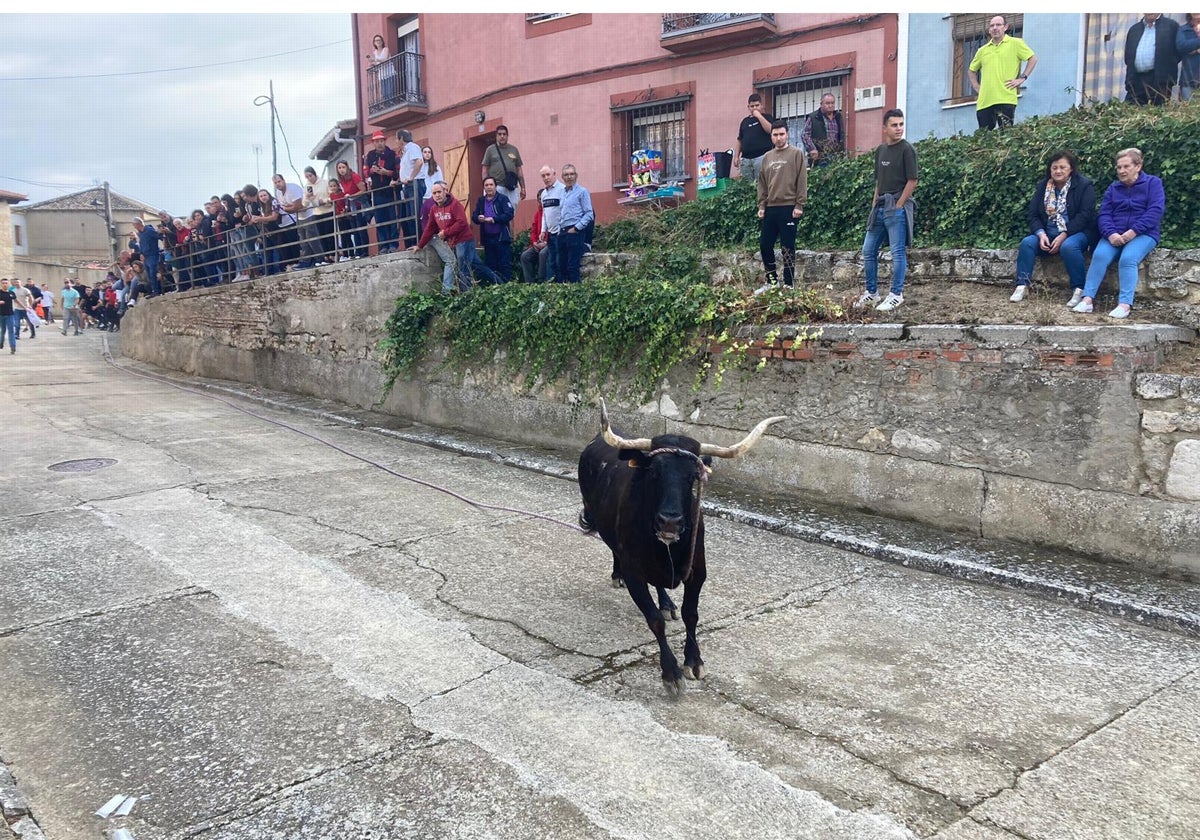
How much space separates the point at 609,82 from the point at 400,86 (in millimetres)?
6528

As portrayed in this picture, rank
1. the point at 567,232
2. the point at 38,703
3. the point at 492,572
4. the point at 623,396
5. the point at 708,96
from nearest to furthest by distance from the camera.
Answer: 1. the point at 38,703
2. the point at 492,572
3. the point at 623,396
4. the point at 567,232
5. the point at 708,96

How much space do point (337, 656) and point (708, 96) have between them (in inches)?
543

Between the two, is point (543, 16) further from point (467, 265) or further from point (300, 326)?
point (467, 265)

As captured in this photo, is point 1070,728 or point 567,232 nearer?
point 1070,728

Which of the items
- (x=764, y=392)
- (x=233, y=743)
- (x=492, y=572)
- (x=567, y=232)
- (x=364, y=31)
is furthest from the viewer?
(x=364, y=31)

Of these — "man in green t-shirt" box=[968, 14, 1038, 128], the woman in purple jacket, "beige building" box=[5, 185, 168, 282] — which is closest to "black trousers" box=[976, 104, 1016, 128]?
"man in green t-shirt" box=[968, 14, 1038, 128]

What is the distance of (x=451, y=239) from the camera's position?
1105 cm

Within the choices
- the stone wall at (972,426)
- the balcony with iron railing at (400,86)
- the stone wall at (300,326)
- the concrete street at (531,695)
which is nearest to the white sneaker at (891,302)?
the stone wall at (972,426)

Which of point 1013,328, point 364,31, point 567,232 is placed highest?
point 364,31

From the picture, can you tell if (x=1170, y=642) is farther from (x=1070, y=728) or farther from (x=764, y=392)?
(x=764, y=392)

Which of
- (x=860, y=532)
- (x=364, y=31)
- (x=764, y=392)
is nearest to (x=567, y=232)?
(x=764, y=392)

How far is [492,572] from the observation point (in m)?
5.84

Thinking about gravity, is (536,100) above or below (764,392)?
above

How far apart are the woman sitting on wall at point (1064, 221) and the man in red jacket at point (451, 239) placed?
20.6 feet
